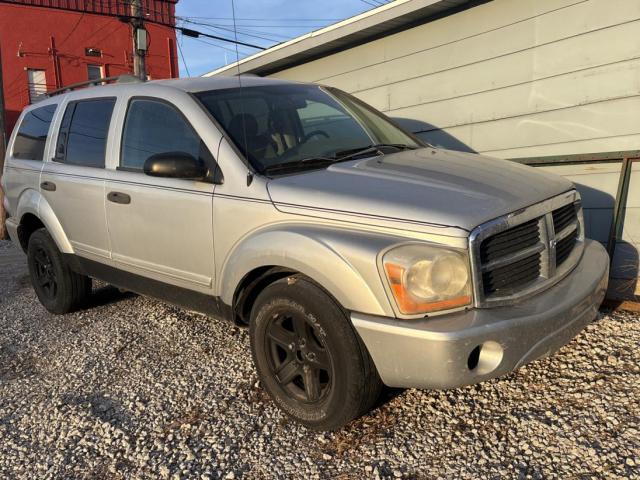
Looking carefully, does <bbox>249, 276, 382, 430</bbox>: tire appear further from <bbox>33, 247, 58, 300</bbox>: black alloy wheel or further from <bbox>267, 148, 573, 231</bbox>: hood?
<bbox>33, 247, 58, 300</bbox>: black alloy wheel

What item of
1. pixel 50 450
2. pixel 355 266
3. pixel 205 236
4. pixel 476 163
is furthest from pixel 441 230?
pixel 50 450

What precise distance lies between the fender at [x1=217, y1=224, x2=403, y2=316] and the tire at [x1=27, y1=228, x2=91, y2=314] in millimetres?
2599

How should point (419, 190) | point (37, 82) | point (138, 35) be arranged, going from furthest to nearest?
point (37, 82) < point (138, 35) < point (419, 190)

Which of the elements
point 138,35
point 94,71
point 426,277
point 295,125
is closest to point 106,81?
point 295,125

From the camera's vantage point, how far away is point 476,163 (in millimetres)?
3256

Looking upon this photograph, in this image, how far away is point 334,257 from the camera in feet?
8.18

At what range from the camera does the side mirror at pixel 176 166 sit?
10.2ft

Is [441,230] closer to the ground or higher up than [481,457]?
higher up

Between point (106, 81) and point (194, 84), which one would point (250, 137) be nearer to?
point (194, 84)

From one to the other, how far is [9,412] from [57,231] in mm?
1724

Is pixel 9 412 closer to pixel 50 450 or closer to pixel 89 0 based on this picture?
pixel 50 450

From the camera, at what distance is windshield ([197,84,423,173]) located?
3236 millimetres

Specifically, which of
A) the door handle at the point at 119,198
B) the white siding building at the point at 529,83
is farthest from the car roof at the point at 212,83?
the white siding building at the point at 529,83

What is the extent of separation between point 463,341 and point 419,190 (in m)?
0.77
